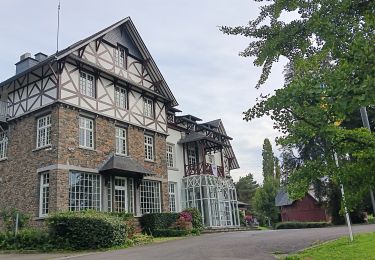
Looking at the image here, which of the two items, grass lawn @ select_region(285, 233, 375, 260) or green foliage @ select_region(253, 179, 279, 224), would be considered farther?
green foliage @ select_region(253, 179, 279, 224)

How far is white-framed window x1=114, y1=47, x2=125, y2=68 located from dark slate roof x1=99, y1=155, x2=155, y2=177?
556cm

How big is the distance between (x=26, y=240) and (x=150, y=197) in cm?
857

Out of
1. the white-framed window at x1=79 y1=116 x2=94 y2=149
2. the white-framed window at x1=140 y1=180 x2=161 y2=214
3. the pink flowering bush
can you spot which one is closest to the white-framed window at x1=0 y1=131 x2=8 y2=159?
the white-framed window at x1=79 y1=116 x2=94 y2=149

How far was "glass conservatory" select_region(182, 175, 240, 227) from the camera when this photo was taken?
2584cm

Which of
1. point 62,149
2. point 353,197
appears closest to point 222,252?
point 353,197

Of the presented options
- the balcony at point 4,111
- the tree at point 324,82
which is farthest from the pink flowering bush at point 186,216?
the tree at point 324,82

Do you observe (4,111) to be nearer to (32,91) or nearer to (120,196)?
(32,91)

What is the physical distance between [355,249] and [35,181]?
1411 cm

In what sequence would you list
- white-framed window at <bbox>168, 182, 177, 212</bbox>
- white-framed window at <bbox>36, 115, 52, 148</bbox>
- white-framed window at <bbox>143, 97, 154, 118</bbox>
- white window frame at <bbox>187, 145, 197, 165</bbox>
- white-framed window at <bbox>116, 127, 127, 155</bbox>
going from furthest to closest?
white window frame at <bbox>187, 145, 197, 165</bbox> < white-framed window at <bbox>168, 182, 177, 212</bbox> < white-framed window at <bbox>143, 97, 154, 118</bbox> < white-framed window at <bbox>116, 127, 127, 155</bbox> < white-framed window at <bbox>36, 115, 52, 148</bbox>

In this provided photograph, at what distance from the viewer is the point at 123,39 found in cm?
2309

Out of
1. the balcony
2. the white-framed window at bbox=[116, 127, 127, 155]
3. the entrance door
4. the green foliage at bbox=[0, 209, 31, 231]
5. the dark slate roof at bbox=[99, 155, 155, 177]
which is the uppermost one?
the balcony

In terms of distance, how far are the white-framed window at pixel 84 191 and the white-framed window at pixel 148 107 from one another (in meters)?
6.20

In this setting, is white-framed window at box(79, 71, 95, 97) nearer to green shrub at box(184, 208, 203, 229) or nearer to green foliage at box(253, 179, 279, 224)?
green shrub at box(184, 208, 203, 229)

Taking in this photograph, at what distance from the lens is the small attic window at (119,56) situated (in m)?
22.3
